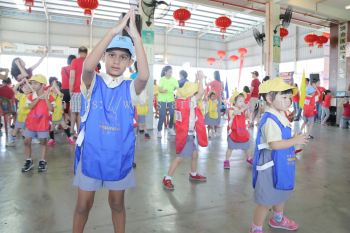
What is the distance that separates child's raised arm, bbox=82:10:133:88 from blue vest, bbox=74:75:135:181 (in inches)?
3.1

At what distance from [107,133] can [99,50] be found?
1.34ft

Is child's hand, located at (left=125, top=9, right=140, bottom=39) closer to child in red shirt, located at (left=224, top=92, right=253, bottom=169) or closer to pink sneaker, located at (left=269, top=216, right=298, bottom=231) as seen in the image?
pink sneaker, located at (left=269, top=216, right=298, bottom=231)

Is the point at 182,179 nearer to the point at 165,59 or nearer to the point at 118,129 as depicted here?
the point at 118,129

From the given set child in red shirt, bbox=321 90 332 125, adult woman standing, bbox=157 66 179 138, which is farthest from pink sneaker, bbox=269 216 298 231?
child in red shirt, bbox=321 90 332 125

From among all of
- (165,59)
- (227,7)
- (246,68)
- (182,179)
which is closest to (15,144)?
(182,179)

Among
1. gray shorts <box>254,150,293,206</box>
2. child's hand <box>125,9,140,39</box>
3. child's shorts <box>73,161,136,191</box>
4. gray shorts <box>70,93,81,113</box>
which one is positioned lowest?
gray shorts <box>254,150,293,206</box>

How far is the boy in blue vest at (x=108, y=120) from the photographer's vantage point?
4.93 ft

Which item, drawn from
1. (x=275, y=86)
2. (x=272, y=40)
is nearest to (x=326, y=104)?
(x=272, y=40)

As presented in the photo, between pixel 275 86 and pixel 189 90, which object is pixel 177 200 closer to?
pixel 189 90

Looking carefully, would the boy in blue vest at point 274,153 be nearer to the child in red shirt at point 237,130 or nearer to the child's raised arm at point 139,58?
the child's raised arm at point 139,58

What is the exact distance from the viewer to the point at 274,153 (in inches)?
78.1

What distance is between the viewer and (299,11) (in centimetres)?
1048

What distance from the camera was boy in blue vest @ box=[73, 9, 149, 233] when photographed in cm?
150

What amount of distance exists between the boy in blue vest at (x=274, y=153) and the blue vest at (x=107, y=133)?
948 millimetres
